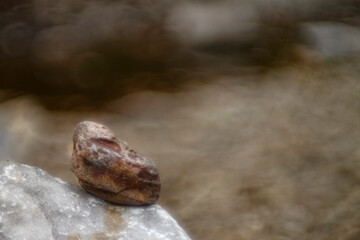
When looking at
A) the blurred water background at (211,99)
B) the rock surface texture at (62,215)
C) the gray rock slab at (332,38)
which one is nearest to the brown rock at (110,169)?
the rock surface texture at (62,215)

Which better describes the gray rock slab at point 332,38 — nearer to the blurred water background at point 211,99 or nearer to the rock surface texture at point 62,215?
the blurred water background at point 211,99

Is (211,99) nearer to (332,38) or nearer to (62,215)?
(332,38)

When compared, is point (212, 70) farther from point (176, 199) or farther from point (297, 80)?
point (176, 199)

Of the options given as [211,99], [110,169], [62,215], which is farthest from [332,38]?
[62,215]

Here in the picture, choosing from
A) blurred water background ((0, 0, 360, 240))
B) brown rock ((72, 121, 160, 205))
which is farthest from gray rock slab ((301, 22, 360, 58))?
brown rock ((72, 121, 160, 205))

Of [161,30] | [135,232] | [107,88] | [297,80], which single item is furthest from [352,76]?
[135,232]

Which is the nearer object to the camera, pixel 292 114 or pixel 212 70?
pixel 292 114

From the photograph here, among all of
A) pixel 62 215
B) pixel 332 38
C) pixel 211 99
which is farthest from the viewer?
pixel 332 38
